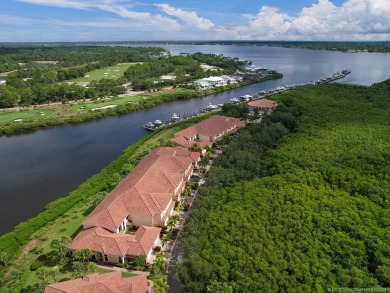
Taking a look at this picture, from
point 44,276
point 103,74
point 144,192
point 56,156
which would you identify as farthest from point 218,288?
point 103,74

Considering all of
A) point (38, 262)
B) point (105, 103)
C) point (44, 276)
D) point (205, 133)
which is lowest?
point (38, 262)

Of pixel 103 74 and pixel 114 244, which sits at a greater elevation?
pixel 103 74

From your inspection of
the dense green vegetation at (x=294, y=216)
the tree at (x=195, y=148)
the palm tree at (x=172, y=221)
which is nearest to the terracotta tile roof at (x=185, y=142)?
the tree at (x=195, y=148)

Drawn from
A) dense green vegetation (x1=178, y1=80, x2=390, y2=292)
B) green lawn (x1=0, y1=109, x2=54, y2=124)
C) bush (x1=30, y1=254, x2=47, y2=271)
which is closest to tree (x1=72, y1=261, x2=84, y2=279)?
bush (x1=30, y1=254, x2=47, y2=271)

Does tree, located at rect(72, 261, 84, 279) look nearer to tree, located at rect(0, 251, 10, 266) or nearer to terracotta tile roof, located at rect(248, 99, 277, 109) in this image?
tree, located at rect(0, 251, 10, 266)

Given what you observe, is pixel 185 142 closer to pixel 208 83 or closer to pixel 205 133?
pixel 205 133

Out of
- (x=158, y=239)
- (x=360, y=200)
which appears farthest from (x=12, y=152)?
(x=360, y=200)
